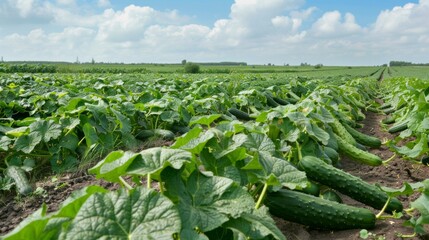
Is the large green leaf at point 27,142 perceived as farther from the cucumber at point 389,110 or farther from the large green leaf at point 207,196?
the cucumber at point 389,110

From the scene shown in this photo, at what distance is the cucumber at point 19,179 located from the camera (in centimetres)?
426

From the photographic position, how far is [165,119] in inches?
251

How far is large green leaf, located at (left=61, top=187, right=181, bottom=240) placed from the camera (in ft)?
5.20

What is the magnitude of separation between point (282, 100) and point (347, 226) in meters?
7.12

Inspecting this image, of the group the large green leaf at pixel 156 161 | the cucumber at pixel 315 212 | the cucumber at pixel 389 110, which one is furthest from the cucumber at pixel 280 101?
the large green leaf at pixel 156 161

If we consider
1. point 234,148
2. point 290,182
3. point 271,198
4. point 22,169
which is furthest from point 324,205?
point 22,169

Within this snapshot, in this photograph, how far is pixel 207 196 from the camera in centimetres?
210

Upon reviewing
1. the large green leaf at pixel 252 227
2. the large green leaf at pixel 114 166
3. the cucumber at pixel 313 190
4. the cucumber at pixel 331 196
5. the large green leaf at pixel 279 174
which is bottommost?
the cucumber at pixel 331 196

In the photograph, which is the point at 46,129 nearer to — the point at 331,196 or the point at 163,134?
the point at 163,134

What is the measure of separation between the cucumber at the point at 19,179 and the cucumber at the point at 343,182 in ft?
9.04

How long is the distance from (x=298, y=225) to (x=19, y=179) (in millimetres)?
2960

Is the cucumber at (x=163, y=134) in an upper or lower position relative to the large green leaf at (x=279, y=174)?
lower

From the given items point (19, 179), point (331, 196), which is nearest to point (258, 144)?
point (331, 196)

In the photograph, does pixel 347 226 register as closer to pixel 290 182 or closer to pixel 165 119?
pixel 290 182
